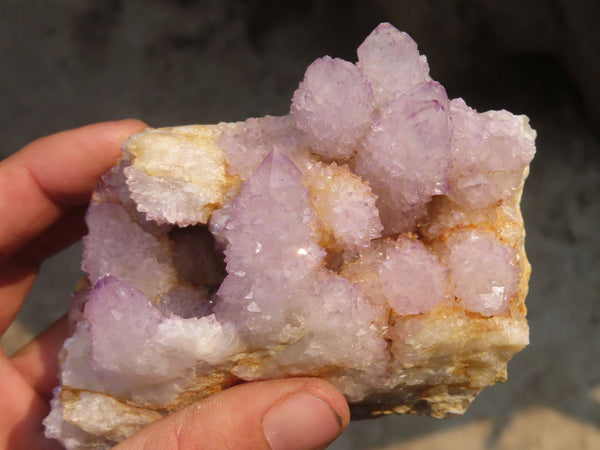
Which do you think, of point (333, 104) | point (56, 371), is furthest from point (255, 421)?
point (56, 371)

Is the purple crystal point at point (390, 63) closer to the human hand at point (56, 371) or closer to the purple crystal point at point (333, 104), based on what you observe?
the purple crystal point at point (333, 104)

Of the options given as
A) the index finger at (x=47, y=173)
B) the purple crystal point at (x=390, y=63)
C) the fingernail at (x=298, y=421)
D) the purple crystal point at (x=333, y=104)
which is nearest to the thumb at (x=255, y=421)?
the fingernail at (x=298, y=421)

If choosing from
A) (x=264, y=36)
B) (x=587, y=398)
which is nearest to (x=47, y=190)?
(x=264, y=36)

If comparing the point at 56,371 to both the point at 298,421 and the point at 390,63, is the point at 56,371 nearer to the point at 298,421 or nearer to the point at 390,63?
the point at 298,421

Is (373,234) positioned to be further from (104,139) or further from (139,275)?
(104,139)

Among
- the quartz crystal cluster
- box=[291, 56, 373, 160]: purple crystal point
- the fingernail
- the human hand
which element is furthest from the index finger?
the fingernail

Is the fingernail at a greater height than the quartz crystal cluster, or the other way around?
the quartz crystal cluster

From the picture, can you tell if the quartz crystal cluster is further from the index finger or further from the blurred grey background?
the blurred grey background
